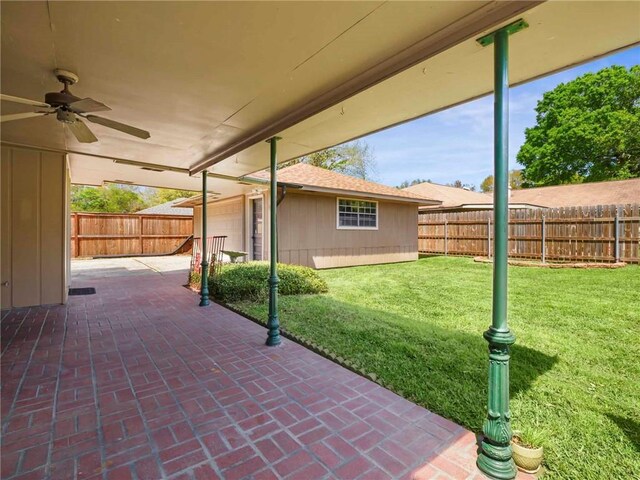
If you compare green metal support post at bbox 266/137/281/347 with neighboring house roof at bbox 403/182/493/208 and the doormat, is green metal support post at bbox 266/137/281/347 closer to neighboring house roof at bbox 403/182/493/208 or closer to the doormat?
the doormat

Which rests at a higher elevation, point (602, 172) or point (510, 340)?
point (602, 172)

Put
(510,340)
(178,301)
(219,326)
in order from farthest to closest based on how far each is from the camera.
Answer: (178,301) < (219,326) < (510,340)

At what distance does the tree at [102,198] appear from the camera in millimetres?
25906

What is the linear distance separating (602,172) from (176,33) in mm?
33619

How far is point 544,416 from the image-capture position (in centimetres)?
238

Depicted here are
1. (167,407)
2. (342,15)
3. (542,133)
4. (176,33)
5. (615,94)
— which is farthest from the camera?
(542,133)

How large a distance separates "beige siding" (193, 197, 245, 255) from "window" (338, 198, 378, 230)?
358 centimetres

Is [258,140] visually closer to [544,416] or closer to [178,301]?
[178,301]

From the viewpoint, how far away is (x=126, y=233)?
1521cm

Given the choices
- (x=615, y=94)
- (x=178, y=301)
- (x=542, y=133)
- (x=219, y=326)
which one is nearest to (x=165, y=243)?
(x=178, y=301)

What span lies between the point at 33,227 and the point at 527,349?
25.7ft

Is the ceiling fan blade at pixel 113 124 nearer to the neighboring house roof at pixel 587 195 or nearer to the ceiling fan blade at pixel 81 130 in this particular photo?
the ceiling fan blade at pixel 81 130

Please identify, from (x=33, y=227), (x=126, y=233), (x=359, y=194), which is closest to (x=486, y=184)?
(x=359, y=194)

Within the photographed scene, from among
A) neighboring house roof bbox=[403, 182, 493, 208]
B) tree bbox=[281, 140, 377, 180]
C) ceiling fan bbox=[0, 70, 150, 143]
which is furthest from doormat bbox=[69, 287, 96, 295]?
neighboring house roof bbox=[403, 182, 493, 208]
